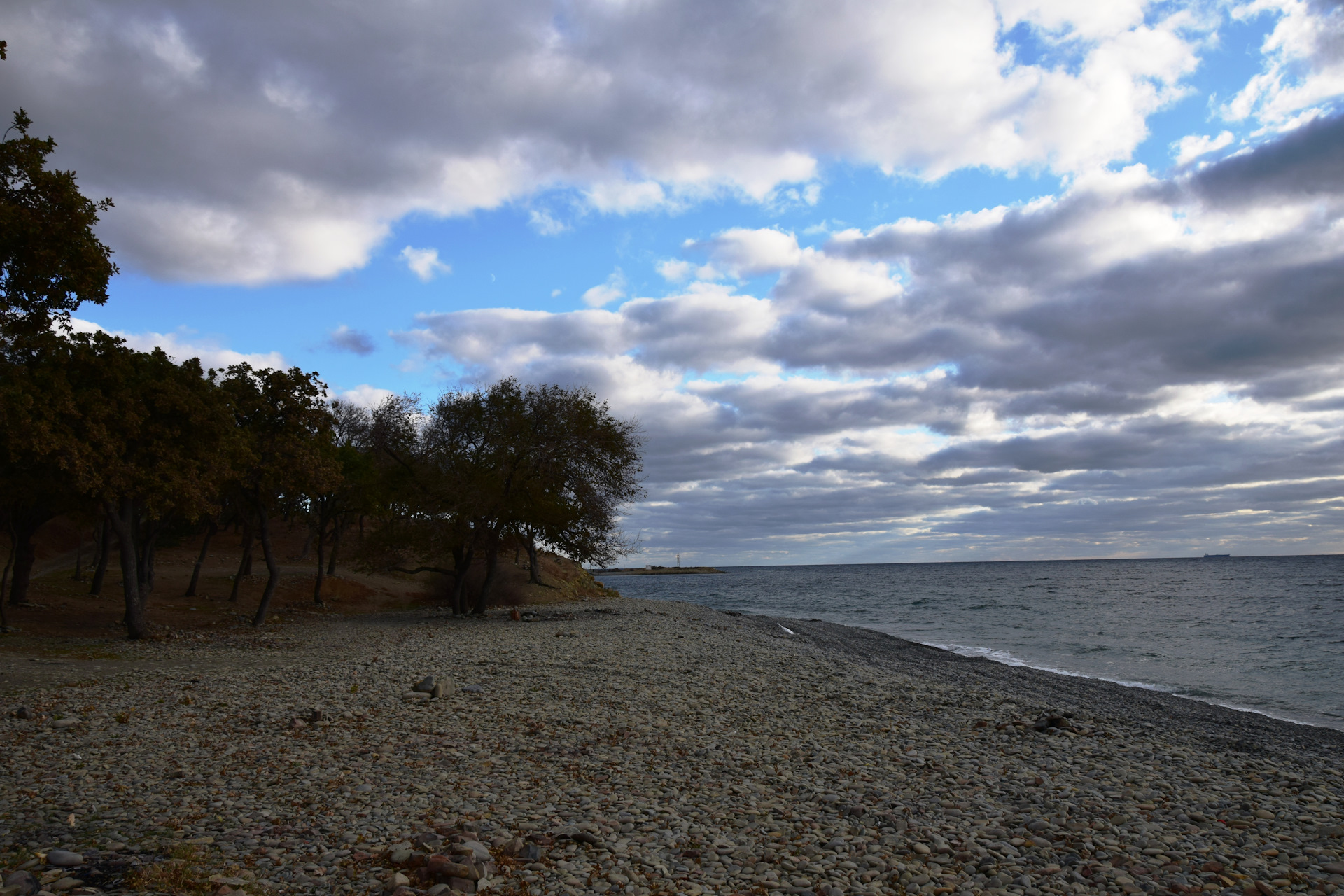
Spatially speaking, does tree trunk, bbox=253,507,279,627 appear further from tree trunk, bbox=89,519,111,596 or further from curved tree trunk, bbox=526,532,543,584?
curved tree trunk, bbox=526,532,543,584

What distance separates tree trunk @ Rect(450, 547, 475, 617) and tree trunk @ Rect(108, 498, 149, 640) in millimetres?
12135

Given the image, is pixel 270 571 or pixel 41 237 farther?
pixel 270 571

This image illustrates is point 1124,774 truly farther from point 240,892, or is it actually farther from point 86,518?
point 86,518

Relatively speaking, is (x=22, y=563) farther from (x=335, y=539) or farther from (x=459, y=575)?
(x=459, y=575)

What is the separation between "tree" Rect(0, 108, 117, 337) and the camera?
13641 millimetres

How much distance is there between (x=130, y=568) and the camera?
882 inches

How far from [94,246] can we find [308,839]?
43.0 ft

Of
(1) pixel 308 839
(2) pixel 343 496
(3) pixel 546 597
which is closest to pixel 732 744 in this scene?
(1) pixel 308 839

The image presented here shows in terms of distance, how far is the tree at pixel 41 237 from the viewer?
44.8ft

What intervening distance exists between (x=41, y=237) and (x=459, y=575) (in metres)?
22.5

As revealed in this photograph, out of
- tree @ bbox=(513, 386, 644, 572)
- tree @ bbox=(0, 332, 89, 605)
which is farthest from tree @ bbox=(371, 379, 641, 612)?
tree @ bbox=(0, 332, 89, 605)

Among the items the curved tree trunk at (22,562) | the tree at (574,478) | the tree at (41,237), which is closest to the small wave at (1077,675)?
the tree at (574,478)

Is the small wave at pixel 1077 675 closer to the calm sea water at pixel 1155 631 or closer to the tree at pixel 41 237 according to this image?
the calm sea water at pixel 1155 631

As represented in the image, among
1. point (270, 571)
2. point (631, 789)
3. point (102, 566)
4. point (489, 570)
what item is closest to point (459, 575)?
point (489, 570)
